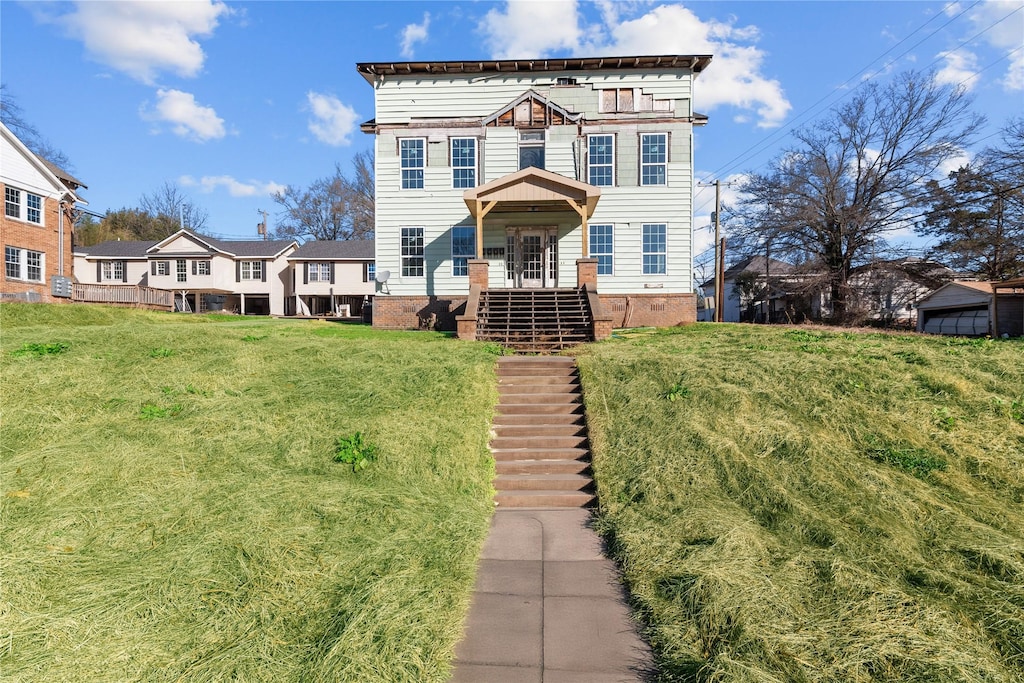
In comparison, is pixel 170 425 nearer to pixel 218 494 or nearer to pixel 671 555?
pixel 218 494

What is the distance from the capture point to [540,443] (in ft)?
28.3

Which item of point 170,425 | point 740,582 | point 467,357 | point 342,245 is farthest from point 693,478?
point 342,245

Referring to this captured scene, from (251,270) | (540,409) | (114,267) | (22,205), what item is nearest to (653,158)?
(540,409)

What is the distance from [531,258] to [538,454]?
13.6 meters

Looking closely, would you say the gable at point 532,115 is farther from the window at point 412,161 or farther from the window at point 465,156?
the window at point 412,161

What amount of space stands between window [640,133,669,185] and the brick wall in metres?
28.4

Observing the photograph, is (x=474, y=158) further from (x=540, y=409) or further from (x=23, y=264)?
(x=23, y=264)

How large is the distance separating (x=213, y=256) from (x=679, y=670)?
45739mm

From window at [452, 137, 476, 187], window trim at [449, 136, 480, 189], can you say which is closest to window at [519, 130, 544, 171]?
window trim at [449, 136, 480, 189]

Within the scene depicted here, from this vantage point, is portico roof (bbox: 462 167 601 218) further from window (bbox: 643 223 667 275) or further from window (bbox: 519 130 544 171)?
window (bbox: 643 223 667 275)

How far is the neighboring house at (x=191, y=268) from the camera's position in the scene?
136 feet

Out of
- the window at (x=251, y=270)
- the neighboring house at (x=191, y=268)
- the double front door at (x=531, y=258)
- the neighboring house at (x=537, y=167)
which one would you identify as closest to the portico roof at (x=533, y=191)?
the neighboring house at (x=537, y=167)

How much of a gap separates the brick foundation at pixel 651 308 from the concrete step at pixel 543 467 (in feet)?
→ 41.9

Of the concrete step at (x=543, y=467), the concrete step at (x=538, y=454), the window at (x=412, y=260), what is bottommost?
the concrete step at (x=543, y=467)
